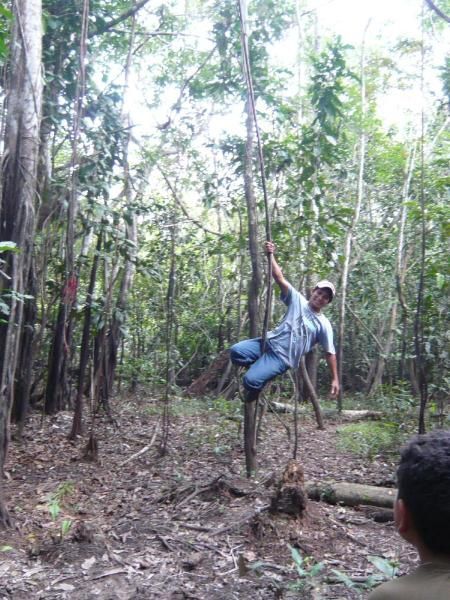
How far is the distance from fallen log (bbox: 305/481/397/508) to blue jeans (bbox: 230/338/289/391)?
1.24 m

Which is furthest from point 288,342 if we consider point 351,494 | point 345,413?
point 345,413

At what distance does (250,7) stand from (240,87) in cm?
239

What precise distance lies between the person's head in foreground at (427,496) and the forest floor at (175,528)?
1925mm

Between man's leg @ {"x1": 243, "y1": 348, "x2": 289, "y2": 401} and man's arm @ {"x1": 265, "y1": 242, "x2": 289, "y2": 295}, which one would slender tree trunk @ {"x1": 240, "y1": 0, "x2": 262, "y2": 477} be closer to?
man's leg @ {"x1": 243, "y1": 348, "x2": 289, "y2": 401}

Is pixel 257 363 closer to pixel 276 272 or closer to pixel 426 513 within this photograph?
pixel 276 272

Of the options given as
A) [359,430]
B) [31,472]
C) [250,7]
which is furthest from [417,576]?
[250,7]

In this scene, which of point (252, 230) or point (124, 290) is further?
point (124, 290)

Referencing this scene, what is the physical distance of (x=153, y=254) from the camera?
12750 millimetres

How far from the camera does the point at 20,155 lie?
5.83 m

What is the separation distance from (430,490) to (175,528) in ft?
14.1

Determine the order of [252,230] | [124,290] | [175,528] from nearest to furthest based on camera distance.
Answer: [175,528], [252,230], [124,290]

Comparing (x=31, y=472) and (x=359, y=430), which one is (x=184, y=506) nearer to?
(x=31, y=472)

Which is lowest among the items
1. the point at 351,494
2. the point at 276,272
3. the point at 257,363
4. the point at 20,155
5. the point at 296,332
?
the point at 351,494

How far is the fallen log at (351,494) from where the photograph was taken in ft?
19.4
